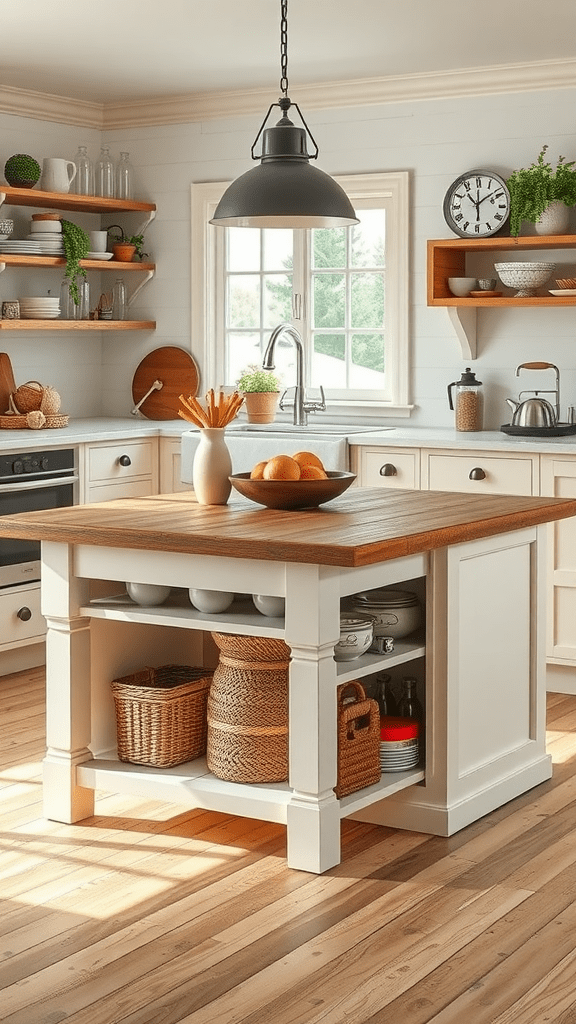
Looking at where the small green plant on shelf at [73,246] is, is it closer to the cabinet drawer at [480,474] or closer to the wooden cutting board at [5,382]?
the wooden cutting board at [5,382]

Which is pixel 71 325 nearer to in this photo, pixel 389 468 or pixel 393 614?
pixel 389 468

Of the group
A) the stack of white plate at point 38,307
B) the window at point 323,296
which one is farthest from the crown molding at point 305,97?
the stack of white plate at point 38,307

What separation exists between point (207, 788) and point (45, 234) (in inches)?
138

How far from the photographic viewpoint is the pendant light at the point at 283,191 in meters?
3.60

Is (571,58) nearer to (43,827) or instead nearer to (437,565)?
(437,565)

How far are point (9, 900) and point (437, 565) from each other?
134 centimetres

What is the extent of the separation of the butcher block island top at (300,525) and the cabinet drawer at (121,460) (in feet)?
6.04

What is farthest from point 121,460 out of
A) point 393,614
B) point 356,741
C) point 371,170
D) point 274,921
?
point 274,921

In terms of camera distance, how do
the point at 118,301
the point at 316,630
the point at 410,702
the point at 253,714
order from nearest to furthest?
the point at 316,630 → the point at 253,714 → the point at 410,702 → the point at 118,301

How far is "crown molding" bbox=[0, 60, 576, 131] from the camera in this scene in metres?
5.70

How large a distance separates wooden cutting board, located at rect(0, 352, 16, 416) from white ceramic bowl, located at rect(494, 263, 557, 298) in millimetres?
2252

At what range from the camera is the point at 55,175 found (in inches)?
246

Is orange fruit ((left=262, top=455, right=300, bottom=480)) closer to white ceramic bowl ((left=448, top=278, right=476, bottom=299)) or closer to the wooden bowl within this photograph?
the wooden bowl

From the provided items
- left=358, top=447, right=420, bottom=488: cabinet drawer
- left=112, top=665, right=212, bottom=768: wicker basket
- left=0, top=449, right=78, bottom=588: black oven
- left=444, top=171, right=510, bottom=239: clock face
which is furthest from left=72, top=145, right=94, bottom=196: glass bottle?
left=112, top=665, right=212, bottom=768: wicker basket
